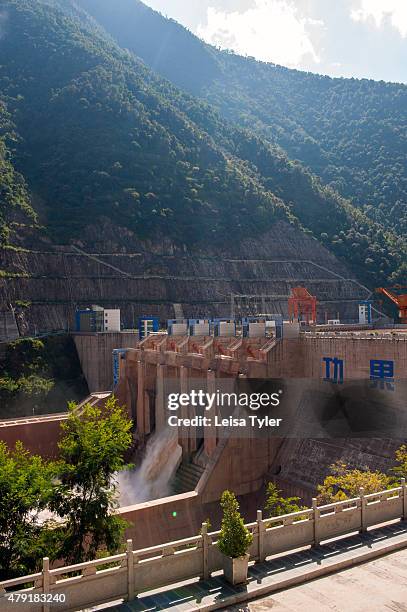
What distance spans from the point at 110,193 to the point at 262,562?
7019cm

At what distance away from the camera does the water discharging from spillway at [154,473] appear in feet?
97.3

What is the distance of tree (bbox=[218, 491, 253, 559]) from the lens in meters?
10.7

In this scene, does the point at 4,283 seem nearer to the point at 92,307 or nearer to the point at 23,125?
the point at 92,307

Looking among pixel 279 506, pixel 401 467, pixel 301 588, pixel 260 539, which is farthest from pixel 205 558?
pixel 401 467

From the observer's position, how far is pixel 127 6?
7594 inches

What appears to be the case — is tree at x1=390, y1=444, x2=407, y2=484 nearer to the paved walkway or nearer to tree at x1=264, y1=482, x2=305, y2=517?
tree at x1=264, y1=482, x2=305, y2=517

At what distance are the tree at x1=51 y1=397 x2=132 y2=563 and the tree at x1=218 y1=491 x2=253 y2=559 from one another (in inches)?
201

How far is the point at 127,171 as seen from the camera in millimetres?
82438

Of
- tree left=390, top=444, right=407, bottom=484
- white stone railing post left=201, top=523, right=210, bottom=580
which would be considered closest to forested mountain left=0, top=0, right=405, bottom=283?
tree left=390, top=444, right=407, bottom=484

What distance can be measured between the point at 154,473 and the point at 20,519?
1832 cm

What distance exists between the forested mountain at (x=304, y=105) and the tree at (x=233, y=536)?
97204 mm

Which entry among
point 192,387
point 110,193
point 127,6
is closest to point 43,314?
point 110,193

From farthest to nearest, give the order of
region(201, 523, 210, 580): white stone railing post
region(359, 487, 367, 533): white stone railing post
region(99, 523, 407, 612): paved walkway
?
1. region(359, 487, 367, 533): white stone railing post
2. region(201, 523, 210, 580): white stone railing post
3. region(99, 523, 407, 612): paved walkway

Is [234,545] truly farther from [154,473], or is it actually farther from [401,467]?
[154,473]
